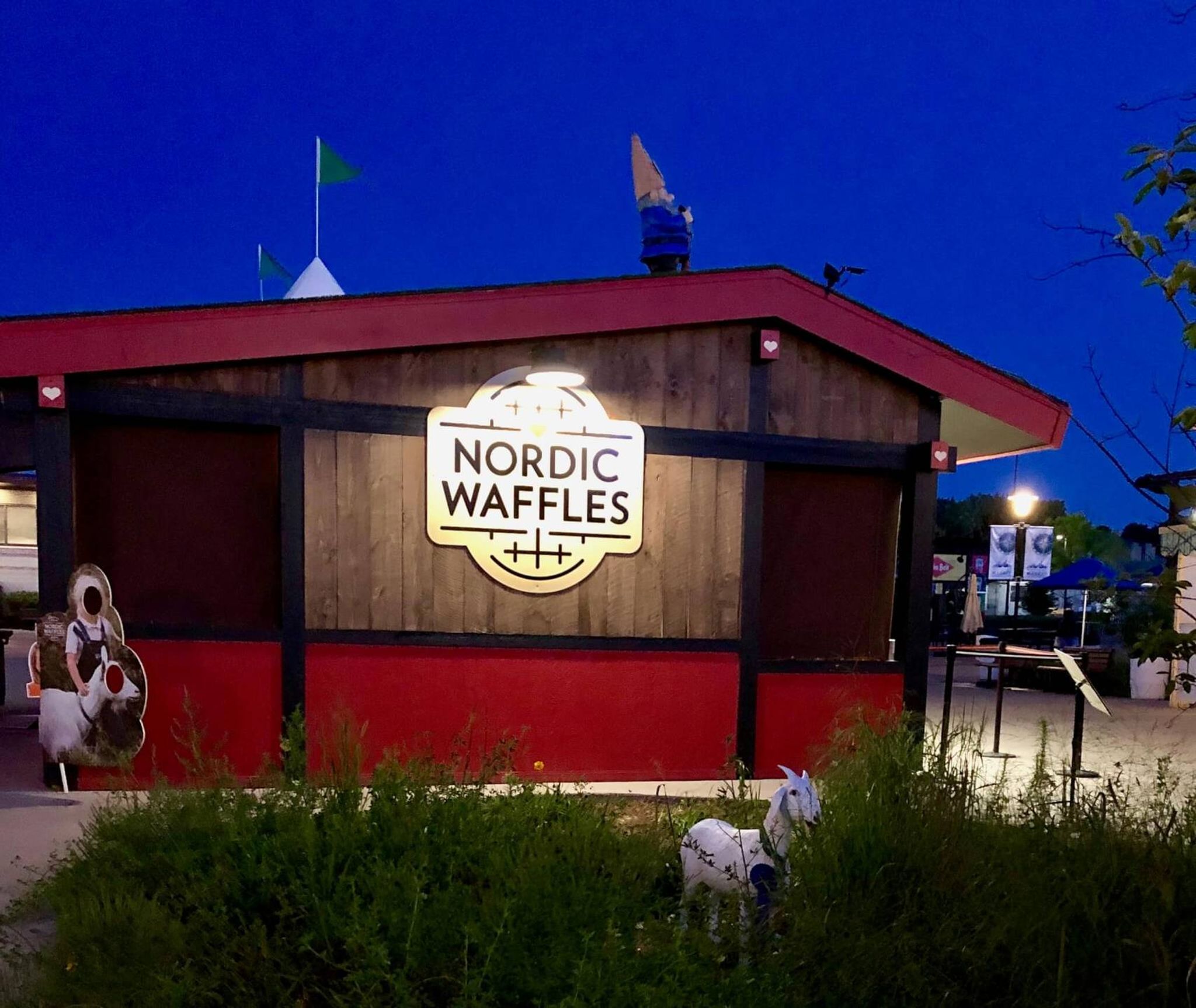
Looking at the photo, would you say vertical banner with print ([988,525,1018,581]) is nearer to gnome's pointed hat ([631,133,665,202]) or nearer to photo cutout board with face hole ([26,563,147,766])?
gnome's pointed hat ([631,133,665,202])

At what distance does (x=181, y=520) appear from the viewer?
15.0 feet

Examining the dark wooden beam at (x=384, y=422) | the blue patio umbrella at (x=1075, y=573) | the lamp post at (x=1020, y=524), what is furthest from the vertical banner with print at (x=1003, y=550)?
the dark wooden beam at (x=384, y=422)

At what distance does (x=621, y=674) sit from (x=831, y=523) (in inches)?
72.1

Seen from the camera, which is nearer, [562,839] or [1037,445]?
[562,839]

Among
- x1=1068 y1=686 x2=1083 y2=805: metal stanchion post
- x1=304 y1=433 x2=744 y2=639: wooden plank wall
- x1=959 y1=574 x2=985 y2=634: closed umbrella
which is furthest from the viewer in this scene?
x1=959 y1=574 x2=985 y2=634: closed umbrella

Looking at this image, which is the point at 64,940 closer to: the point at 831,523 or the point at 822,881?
the point at 822,881

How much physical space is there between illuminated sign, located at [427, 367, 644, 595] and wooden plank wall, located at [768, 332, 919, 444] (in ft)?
3.55

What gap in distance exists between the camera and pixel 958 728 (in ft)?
10.8

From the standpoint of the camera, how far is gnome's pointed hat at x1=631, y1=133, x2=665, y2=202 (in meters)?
6.00

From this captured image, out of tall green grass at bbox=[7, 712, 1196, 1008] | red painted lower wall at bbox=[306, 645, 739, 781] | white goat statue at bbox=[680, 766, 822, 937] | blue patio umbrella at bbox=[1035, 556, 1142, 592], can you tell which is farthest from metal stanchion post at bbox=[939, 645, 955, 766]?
blue patio umbrella at bbox=[1035, 556, 1142, 592]

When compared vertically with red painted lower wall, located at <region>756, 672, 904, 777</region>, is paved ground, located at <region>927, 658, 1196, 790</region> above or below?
below

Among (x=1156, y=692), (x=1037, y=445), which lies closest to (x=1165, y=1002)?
(x=1037, y=445)

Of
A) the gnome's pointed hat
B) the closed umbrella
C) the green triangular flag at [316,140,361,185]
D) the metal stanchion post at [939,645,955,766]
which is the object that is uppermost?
the green triangular flag at [316,140,361,185]

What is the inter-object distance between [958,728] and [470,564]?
2887 mm
